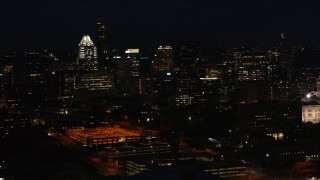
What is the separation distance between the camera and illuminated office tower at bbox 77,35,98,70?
113 feet

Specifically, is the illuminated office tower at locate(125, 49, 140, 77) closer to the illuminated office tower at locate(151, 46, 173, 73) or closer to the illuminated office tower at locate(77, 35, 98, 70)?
the illuminated office tower at locate(151, 46, 173, 73)

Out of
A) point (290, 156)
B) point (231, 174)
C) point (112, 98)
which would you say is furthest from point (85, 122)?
point (231, 174)

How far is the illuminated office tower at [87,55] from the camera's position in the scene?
34375 mm

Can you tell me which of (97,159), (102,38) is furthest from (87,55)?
(97,159)

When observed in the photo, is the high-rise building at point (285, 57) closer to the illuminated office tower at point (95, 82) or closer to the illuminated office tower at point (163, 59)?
the illuminated office tower at point (163, 59)

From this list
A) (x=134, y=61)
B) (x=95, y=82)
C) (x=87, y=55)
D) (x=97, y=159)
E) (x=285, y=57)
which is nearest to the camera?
(x=97, y=159)

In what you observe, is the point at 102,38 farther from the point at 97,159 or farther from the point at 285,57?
the point at 97,159

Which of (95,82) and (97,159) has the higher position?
(95,82)

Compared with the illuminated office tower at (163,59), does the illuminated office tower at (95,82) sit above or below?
below

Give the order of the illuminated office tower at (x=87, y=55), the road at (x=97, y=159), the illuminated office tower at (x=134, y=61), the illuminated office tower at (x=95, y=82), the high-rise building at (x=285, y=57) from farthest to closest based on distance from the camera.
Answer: the illuminated office tower at (x=87, y=55), the illuminated office tower at (x=134, y=61), the high-rise building at (x=285, y=57), the illuminated office tower at (x=95, y=82), the road at (x=97, y=159)

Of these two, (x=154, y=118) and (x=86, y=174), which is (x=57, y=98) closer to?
(x=154, y=118)

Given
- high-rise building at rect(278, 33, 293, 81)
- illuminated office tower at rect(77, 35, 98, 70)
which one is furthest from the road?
illuminated office tower at rect(77, 35, 98, 70)

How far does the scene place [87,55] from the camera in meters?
36.6

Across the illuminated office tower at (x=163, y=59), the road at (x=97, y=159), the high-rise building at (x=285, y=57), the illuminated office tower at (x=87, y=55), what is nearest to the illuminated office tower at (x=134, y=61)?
the illuminated office tower at (x=163, y=59)
